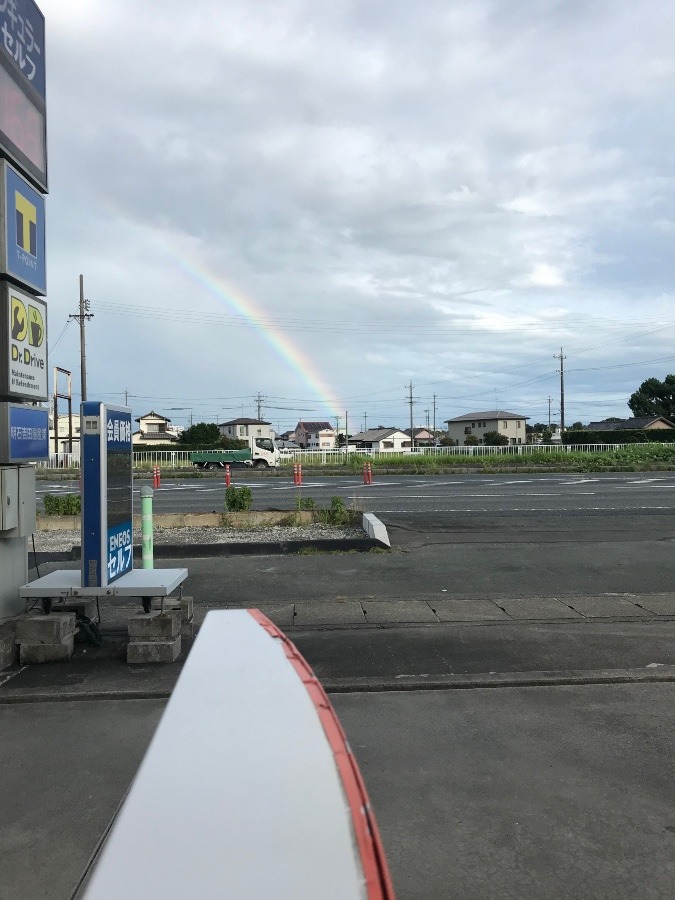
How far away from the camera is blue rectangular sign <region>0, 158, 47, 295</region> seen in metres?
6.07

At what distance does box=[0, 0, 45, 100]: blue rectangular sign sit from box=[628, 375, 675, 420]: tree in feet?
315

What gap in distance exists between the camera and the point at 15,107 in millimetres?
6285

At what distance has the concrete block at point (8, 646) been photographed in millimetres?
5945

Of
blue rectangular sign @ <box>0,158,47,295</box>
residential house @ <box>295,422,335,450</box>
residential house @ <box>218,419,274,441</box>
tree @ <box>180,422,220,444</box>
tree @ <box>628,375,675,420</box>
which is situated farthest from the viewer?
residential house @ <box>295,422,335,450</box>

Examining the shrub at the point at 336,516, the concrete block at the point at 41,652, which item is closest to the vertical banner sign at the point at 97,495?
the concrete block at the point at 41,652

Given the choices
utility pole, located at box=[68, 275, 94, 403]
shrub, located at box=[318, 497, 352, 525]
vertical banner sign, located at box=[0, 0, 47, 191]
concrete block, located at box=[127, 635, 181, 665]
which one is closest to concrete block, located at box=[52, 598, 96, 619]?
concrete block, located at box=[127, 635, 181, 665]

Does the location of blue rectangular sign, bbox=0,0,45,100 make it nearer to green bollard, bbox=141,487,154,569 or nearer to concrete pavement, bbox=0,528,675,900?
green bollard, bbox=141,487,154,569

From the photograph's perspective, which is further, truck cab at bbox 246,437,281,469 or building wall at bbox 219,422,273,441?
building wall at bbox 219,422,273,441

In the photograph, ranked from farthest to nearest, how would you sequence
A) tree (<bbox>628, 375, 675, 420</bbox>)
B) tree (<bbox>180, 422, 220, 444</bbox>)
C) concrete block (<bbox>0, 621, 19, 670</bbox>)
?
tree (<bbox>628, 375, 675, 420</bbox>) → tree (<bbox>180, 422, 220, 444</bbox>) → concrete block (<bbox>0, 621, 19, 670</bbox>)

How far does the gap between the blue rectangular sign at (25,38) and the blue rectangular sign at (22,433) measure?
298 cm

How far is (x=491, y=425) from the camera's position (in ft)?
362

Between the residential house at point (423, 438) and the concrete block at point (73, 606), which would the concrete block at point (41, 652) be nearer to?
the concrete block at point (73, 606)

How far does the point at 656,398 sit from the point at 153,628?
329ft

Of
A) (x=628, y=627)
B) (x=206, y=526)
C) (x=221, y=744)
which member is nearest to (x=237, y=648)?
(x=221, y=744)
